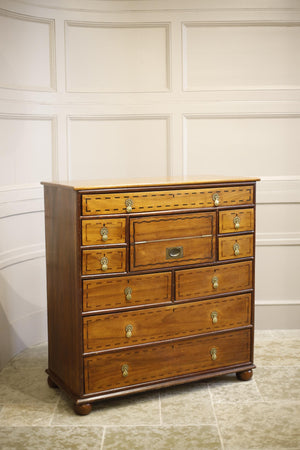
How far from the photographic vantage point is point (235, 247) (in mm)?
3293

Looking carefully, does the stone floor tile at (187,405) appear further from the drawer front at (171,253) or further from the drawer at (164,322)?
the drawer front at (171,253)

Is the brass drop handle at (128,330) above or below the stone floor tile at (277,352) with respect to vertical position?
above

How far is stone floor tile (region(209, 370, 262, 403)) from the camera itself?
10.4ft

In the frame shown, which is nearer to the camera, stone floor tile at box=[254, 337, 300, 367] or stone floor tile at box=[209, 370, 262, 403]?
stone floor tile at box=[209, 370, 262, 403]

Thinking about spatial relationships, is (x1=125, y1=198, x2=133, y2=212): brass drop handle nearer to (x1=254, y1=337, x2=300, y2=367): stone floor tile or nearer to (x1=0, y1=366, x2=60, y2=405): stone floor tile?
(x1=0, y1=366, x2=60, y2=405): stone floor tile

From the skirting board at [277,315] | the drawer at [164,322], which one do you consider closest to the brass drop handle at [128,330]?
the drawer at [164,322]

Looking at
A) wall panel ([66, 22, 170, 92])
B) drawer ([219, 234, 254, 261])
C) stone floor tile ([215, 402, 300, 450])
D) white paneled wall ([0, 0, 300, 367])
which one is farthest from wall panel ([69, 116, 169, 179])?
stone floor tile ([215, 402, 300, 450])

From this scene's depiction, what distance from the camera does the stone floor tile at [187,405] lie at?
292cm

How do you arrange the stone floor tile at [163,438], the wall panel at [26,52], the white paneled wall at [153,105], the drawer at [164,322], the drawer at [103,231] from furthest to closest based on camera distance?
the white paneled wall at [153,105], the wall panel at [26,52], the drawer at [164,322], the drawer at [103,231], the stone floor tile at [163,438]

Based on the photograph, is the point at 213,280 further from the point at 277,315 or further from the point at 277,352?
the point at 277,315

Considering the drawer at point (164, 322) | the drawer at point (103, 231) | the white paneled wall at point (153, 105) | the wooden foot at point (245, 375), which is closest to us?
the drawer at point (103, 231)

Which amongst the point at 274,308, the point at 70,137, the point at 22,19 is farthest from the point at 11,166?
the point at 274,308

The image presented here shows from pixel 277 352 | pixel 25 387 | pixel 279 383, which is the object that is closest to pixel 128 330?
pixel 25 387

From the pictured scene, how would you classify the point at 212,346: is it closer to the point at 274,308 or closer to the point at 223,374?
the point at 223,374
